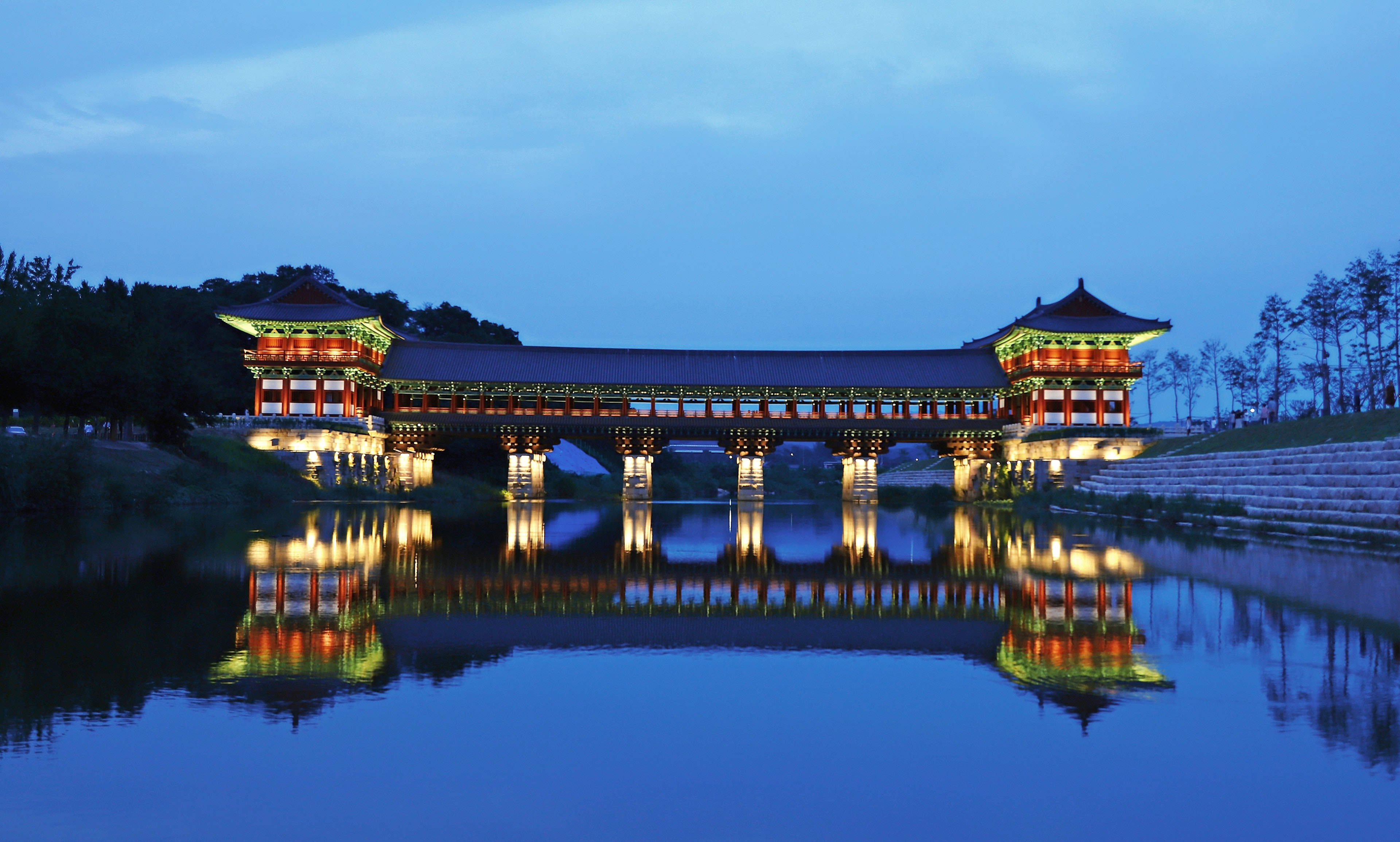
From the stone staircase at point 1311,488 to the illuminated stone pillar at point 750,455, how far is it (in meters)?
27.9

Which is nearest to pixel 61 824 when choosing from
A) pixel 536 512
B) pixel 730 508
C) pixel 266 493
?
pixel 536 512

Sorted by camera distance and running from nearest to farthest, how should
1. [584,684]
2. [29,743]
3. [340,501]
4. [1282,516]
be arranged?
[29,743] → [584,684] → [1282,516] → [340,501]

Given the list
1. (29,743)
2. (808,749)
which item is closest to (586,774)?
(808,749)

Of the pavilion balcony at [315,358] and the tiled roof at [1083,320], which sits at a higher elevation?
the tiled roof at [1083,320]

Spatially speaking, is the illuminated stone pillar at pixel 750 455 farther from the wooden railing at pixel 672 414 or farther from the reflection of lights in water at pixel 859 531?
the reflection of lights in water at pixel 859 531

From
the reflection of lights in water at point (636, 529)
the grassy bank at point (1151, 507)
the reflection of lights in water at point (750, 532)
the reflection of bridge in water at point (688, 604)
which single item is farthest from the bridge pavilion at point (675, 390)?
the reflection of bridge in water at point (688, 604)

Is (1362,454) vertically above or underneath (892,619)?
above

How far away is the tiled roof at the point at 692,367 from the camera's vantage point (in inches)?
2493

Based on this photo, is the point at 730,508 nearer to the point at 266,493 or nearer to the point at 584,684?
the point at 266,493

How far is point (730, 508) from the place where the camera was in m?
50.8

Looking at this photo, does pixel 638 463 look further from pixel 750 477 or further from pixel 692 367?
pixel 692 367

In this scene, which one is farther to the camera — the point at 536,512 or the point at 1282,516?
the point at 536,512

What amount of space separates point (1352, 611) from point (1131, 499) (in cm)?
2334

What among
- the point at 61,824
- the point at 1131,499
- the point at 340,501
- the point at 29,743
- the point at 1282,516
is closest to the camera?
the point at 61,824
